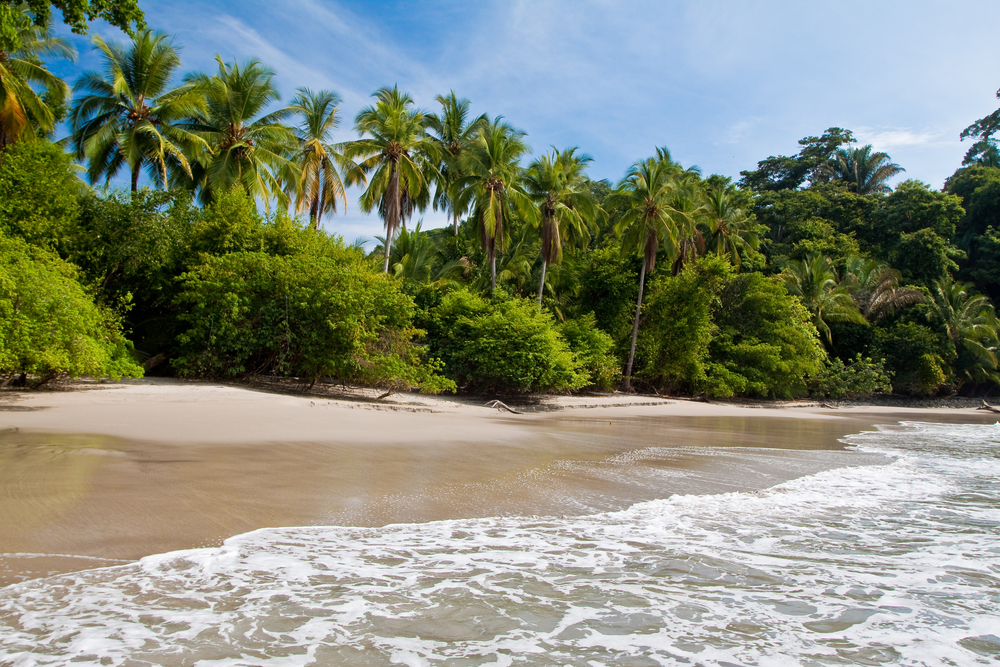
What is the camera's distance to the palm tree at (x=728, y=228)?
29938mm

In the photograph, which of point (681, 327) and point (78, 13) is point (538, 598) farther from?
point (681, 327)

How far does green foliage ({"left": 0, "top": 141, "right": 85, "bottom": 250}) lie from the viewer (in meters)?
11.9

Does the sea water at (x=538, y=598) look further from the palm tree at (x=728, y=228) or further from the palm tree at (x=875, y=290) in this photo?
the palm tree at (x=875, y=290)

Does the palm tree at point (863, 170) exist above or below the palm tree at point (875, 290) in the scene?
above

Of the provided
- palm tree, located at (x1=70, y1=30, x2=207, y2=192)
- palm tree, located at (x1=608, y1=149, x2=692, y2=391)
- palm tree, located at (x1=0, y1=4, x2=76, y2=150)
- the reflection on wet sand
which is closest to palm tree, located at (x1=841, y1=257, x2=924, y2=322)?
palm tree, located at (x1=608, y1=149, x2=692, y2=391)

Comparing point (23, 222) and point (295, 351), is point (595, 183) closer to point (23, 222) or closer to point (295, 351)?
point (295, 351)

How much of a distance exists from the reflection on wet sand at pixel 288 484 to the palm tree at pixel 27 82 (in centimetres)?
759

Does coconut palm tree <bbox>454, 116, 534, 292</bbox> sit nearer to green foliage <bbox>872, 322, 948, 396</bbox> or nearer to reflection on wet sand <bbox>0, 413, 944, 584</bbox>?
reflection on wet sand <bbox>0, 413, 944, 584</bbox>

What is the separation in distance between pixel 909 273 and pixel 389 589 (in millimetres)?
42864

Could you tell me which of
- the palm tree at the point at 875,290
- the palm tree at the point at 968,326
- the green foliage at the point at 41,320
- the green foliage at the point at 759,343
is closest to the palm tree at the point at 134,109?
the green foliage at the point at 41,320

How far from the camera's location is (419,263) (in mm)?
25406

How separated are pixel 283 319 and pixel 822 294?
2894 cm

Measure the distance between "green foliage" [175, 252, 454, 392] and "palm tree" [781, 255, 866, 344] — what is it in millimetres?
25033

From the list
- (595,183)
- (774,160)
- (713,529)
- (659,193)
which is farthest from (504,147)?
(774,160)
